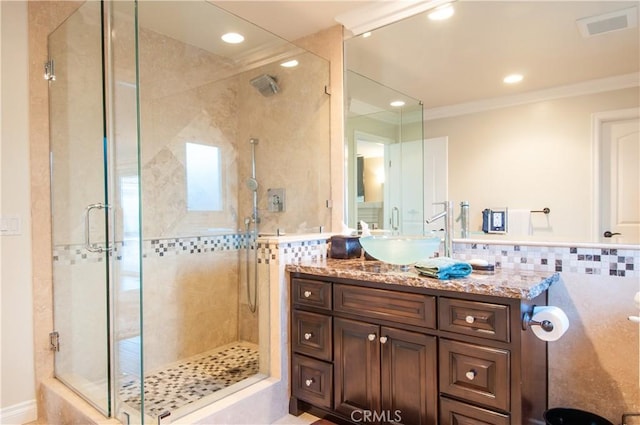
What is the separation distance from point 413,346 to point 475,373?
0.26 m

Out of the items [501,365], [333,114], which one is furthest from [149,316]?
[501,365]

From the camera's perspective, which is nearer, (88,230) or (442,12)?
(88,230)

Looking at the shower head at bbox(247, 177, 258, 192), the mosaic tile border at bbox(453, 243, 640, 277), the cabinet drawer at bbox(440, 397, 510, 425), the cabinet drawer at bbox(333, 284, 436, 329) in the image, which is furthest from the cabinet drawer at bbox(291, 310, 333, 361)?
the shower head at bbox(247, 177, 258, 192)

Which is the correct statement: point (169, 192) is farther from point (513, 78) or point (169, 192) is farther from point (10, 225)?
point (513, 78)

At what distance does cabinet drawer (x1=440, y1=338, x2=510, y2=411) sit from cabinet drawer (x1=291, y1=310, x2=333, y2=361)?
58cm

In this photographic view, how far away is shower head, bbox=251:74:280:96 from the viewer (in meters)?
2.90

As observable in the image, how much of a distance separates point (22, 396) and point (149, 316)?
75cm

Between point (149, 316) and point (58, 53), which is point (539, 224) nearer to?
point (149, 316)

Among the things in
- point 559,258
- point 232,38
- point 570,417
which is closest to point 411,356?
point 570,417

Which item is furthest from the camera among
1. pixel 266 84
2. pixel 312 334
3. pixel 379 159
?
pixel 266 84

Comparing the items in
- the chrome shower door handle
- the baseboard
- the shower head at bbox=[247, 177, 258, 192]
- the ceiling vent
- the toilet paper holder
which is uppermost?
the ceiling vent

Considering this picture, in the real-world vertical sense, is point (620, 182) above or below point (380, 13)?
below

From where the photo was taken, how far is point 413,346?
1.59 metres

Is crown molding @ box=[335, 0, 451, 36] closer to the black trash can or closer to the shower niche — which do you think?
the shower niche
